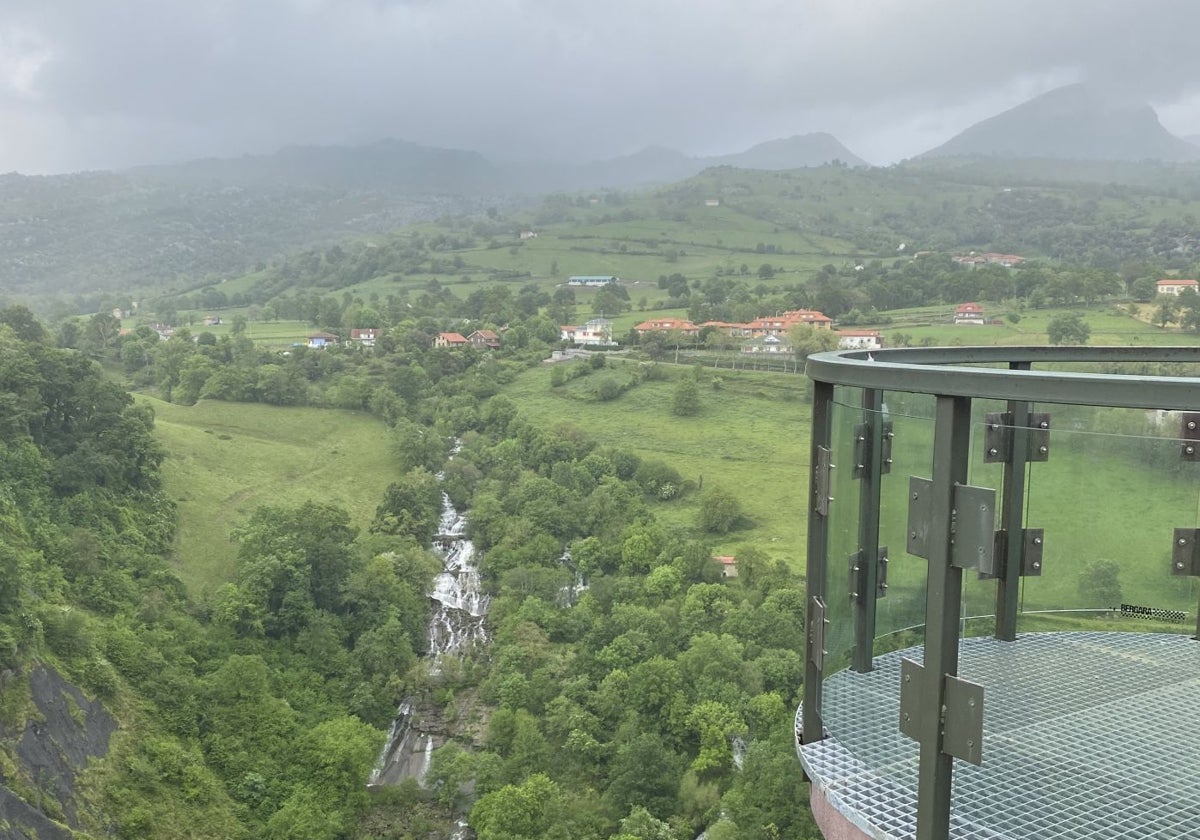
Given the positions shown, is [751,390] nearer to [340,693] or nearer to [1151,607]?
[340,693]

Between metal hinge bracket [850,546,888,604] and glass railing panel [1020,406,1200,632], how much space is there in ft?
1.93

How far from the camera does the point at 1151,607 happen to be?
3.20m

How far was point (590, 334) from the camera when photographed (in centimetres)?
6675

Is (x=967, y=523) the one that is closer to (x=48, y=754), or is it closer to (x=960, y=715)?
(x=960, y=715)

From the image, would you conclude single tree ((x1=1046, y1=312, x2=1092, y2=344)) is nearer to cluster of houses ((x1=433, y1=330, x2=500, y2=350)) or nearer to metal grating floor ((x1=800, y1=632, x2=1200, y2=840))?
cluster of houses ((x1=433, y1=330, x2=500, y2=350))

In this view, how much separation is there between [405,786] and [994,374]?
22.1 metres

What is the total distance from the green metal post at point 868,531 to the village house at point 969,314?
59526 mm

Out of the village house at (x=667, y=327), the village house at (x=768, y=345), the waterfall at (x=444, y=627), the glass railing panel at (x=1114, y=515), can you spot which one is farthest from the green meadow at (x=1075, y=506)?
the village house at (x=667, y=327)

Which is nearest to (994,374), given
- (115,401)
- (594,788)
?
(594,788)

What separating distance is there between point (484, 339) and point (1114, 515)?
63210 millimetres

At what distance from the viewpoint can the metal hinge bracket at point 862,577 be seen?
3756 millimetres

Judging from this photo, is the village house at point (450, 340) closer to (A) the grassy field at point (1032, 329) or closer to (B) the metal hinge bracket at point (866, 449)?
(A) the grassy field at point (1032, 329)

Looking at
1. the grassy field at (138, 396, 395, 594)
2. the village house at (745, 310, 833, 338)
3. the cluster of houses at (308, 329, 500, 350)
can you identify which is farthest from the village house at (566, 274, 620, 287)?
the grassy field at (138, 396, 395, 594)

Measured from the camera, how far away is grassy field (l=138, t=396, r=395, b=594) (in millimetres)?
32312
